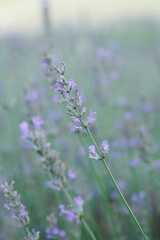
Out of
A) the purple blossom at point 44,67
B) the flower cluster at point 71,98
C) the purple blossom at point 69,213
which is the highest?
the purple blossom at point 44,67

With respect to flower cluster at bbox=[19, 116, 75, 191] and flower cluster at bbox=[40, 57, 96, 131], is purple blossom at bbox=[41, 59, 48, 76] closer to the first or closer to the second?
flower cluster at bbox=[19, 116, 75, 191]

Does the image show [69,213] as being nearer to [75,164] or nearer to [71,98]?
[71,98]

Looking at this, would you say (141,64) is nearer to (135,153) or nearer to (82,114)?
(135,153)

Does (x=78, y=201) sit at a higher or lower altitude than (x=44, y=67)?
lower

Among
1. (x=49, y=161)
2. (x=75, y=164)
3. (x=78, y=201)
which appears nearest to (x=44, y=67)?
(x=49, y=161)

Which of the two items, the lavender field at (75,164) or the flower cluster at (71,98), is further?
the lavender field at (75,164)

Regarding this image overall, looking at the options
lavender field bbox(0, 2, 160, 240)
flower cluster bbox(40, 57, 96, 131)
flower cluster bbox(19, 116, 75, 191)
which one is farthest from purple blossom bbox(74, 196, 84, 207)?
flower cluster bbox(40, 57, 96, 131)

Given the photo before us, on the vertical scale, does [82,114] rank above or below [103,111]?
below

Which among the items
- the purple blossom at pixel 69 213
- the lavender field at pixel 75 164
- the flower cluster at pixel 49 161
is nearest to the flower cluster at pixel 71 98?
the lavender field at pixel 75 164

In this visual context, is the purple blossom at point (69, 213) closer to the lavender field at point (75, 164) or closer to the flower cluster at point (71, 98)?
the lavender field at point (75, 164)

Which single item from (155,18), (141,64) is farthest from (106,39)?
(141,64)

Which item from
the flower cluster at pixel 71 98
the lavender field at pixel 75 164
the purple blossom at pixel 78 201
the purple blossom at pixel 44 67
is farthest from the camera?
the purple blossom at pixel 44 67
